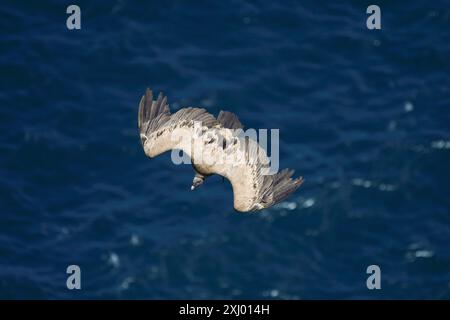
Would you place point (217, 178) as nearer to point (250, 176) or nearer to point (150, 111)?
point (150, 111)

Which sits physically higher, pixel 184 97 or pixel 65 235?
pixel 184 97

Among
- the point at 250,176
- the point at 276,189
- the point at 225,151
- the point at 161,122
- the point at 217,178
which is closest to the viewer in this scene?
the point at 225,151

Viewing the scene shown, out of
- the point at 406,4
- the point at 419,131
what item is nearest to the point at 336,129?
the point at 419,131

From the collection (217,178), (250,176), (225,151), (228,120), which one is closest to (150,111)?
(228,120)

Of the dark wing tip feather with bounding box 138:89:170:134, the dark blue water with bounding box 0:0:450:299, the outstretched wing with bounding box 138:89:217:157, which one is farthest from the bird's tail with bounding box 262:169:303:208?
the dark blue water with bounding box 0:0:450:299

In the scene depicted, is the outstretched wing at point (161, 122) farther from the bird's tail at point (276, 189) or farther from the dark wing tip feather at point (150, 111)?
the bird's tail at point (276, 189)

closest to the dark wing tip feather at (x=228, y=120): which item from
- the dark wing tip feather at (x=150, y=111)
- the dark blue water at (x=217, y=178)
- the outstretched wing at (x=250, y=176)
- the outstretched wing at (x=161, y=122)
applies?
the outstretched wing at (x=161, y=122)
